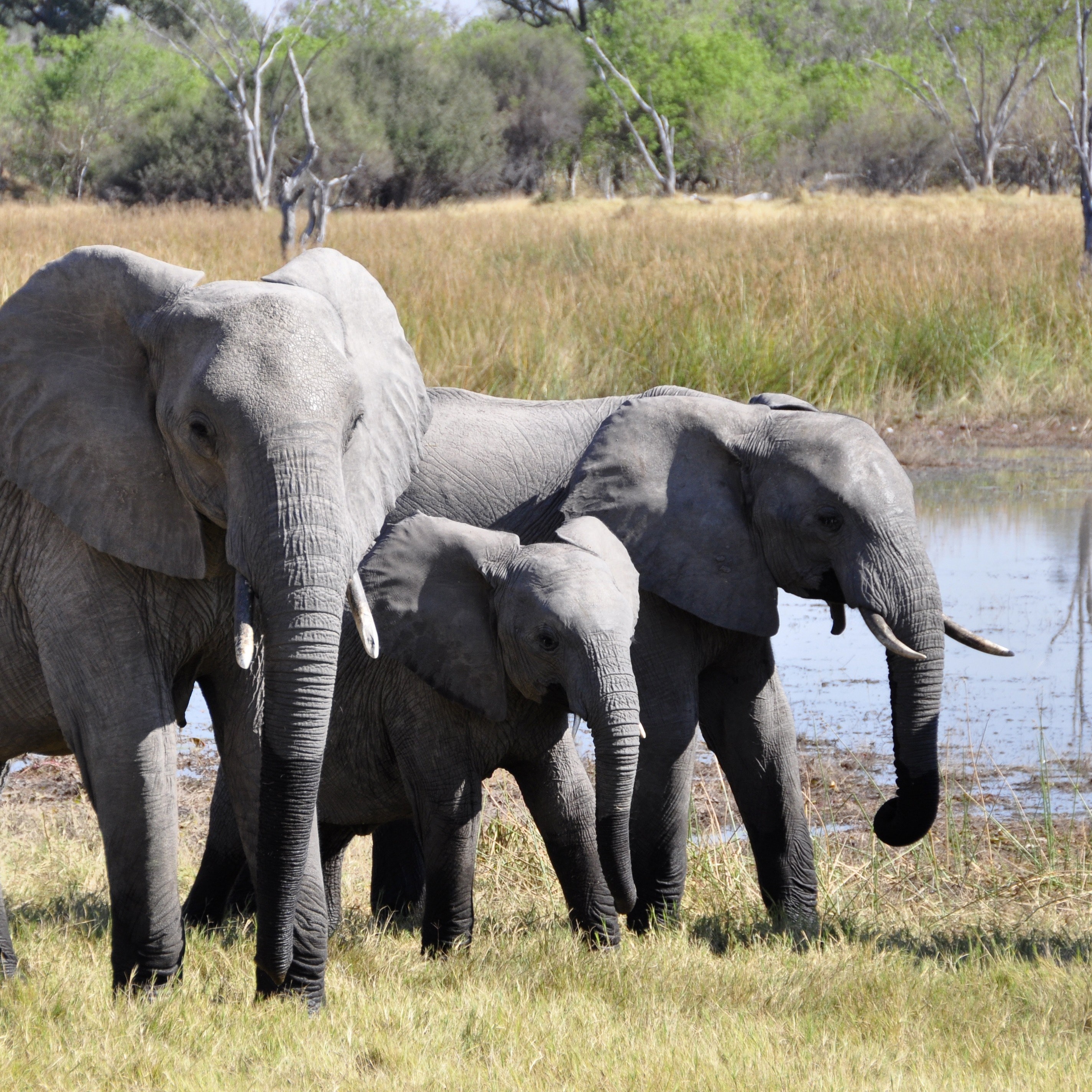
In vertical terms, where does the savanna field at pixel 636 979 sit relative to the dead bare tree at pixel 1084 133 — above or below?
below

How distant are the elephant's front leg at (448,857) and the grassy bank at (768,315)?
7506 mm

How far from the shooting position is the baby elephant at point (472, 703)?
4289 millimetres

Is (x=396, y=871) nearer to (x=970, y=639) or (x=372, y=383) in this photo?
(x=970, y=639)

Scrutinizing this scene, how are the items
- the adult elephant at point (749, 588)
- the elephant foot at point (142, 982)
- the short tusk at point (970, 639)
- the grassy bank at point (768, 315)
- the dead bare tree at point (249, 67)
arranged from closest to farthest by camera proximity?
the elephant foot at point (142, 982), the adult elephant at point (749, 588), the short tusk at point (970, 639), the grassy bank at point (768, 315), the dead bare tree at point (249, 67)

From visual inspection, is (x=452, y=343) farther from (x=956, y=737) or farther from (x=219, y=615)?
(x=219, y=615)

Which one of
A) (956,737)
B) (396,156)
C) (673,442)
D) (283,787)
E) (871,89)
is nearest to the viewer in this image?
(283,787)

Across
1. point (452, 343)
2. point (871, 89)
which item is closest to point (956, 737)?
point (452, 343)

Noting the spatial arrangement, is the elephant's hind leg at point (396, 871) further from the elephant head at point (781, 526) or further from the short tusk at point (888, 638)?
the short tusk at point (888, 638)

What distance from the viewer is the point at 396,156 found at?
43562 mm

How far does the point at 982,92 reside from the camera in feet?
133

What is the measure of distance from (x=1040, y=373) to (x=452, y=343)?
514 centimetres

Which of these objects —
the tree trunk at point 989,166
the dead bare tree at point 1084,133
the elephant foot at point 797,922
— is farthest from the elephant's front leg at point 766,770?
the tree trunk at point 989,166

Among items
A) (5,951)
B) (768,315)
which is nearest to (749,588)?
(5,951)

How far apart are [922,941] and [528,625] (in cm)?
150
